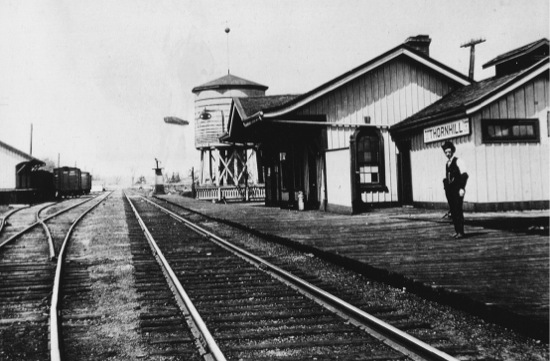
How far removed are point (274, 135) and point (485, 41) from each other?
13412mm

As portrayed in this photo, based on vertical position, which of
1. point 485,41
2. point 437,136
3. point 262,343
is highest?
point 485,41

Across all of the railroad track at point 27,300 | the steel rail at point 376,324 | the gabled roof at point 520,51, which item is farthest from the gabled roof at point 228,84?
the steel rail at point 376,324

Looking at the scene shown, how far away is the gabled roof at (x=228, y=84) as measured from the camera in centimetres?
3694

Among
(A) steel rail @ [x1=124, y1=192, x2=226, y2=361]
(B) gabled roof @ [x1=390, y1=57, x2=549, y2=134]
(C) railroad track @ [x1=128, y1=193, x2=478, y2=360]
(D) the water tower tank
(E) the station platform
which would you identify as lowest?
(C) railroad track @ [x1=128, y1=193, x2=478, y2=360]

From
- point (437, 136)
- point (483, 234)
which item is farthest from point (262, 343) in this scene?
point (437, 136)

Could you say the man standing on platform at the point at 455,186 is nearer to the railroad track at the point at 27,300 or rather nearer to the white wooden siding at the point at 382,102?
the railroad track at the point at 27,300

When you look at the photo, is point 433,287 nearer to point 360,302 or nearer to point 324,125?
point 360,302

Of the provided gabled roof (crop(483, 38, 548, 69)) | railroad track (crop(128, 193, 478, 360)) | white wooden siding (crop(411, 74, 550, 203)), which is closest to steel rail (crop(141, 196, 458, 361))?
railroad track (crop(128, 193, 478, 360))

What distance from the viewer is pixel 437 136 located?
1508cm

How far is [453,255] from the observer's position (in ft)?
24.7

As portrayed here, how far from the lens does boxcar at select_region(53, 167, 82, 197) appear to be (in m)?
51.0

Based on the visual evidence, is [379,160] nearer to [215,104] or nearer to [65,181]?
[215,104]

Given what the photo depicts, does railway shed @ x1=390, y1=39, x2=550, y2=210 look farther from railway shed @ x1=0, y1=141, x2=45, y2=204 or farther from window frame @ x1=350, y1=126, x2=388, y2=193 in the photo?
railway shed @ x1=0, y1=141, x2=45, y2=204

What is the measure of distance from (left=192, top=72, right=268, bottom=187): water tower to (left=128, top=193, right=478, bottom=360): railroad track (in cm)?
2849
